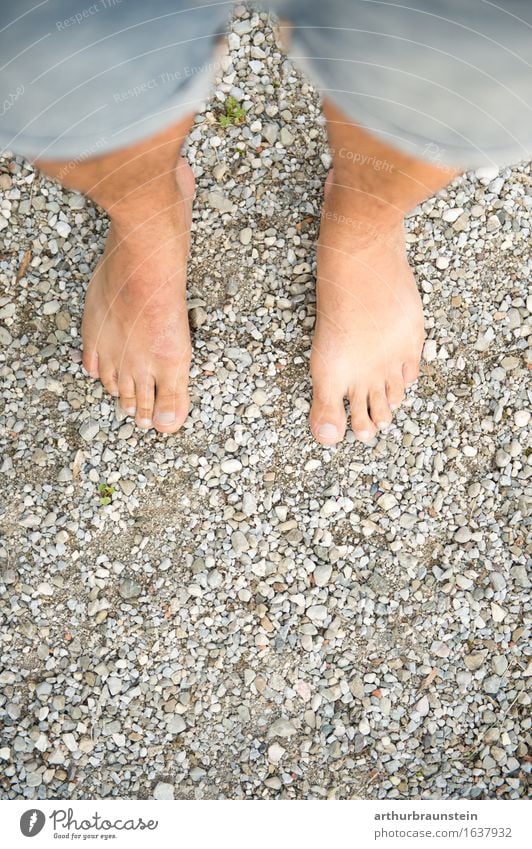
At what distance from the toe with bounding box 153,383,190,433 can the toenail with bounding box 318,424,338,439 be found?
0.91 feet

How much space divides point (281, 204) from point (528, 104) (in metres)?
0.65

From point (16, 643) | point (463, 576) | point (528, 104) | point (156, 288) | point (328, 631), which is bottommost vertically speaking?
point (16, 643)

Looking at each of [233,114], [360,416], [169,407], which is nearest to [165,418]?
[169,407]

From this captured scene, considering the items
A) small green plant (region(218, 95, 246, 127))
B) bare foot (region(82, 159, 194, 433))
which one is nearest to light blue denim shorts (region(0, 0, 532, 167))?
bare foot (region(82, 159, 194, 433))

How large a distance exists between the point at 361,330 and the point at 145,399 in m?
0.45

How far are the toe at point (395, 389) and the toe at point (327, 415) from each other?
3.9 inches

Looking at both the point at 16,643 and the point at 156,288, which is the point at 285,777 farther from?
the point at 156,288

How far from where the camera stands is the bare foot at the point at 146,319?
1.39 meters

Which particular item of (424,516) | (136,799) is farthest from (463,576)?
(136,799)

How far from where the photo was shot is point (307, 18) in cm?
103

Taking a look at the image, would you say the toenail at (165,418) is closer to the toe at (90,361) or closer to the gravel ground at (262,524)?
A: the gravel ground at (262,524)

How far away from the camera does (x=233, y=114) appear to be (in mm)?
1601

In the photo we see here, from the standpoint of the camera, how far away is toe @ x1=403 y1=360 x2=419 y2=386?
60.6 inches

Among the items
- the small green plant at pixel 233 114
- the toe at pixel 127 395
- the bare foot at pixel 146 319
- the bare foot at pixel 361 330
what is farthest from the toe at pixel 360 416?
the small green plant at pixel 233 114
